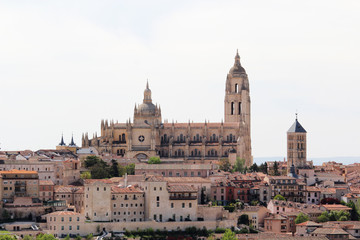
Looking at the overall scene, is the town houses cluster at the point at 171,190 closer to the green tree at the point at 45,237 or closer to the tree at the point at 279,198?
the tree at the point at 279,198

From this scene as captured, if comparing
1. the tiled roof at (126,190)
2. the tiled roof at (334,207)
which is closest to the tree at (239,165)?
the tiled roof at (334,207)

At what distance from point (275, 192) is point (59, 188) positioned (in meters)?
25.4

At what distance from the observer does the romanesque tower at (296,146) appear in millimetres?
117688

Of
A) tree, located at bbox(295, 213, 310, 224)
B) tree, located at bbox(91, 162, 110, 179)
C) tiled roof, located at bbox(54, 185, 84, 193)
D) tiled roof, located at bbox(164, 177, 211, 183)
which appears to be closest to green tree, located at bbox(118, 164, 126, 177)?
tree, located at bbox(91, 162, 110, 179)

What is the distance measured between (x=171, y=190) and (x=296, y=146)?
35532 millimetres

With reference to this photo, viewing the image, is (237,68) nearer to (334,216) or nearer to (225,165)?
(225,165)

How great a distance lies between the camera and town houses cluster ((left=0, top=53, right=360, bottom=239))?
280ft

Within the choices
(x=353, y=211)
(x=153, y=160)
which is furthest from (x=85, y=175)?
(x=353, y=211)

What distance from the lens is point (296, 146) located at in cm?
11856

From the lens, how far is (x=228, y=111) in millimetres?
149875

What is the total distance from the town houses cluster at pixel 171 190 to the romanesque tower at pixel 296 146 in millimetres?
135

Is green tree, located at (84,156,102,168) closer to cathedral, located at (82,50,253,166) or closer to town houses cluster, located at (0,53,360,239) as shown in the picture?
town houses cluster, located at (0,53,360,239)

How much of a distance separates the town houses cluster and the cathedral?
191 mm

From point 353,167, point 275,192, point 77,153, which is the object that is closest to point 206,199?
point 275,192
